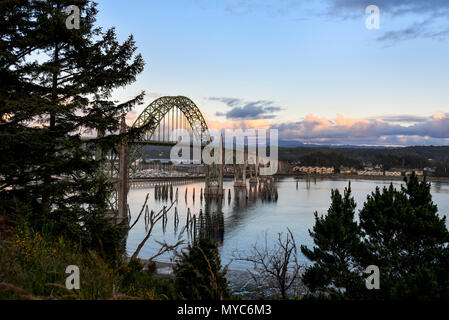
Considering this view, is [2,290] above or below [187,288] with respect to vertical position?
above

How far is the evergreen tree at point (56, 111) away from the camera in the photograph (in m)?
12.3

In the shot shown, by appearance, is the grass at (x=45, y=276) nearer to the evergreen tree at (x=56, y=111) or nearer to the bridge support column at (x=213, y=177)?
the evergreen tree at (x=56, y=111)

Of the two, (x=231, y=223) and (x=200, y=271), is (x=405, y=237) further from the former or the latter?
(x=231, y=223)

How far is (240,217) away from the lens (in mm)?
58281

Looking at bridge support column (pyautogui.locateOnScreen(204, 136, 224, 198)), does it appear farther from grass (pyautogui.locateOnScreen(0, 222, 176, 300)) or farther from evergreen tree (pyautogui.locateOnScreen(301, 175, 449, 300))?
grass (pyautogui.locateOnScreen(0, 222, 176, 300))

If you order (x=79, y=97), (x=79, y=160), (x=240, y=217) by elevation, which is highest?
(x=79, y=97)

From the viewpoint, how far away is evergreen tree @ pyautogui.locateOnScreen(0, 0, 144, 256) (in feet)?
40.3

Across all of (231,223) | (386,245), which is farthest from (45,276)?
(231,223)

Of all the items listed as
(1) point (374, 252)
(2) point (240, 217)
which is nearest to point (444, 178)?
(2) point (240, 217)

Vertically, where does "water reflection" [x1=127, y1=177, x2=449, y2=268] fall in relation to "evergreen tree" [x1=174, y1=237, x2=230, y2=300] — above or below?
below

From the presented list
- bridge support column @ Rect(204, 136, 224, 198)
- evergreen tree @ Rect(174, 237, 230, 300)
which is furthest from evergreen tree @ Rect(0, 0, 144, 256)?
bridge support column @ Rect(204, 136, 224, 198)

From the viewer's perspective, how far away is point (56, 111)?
44.1ft

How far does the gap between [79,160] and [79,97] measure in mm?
3114
